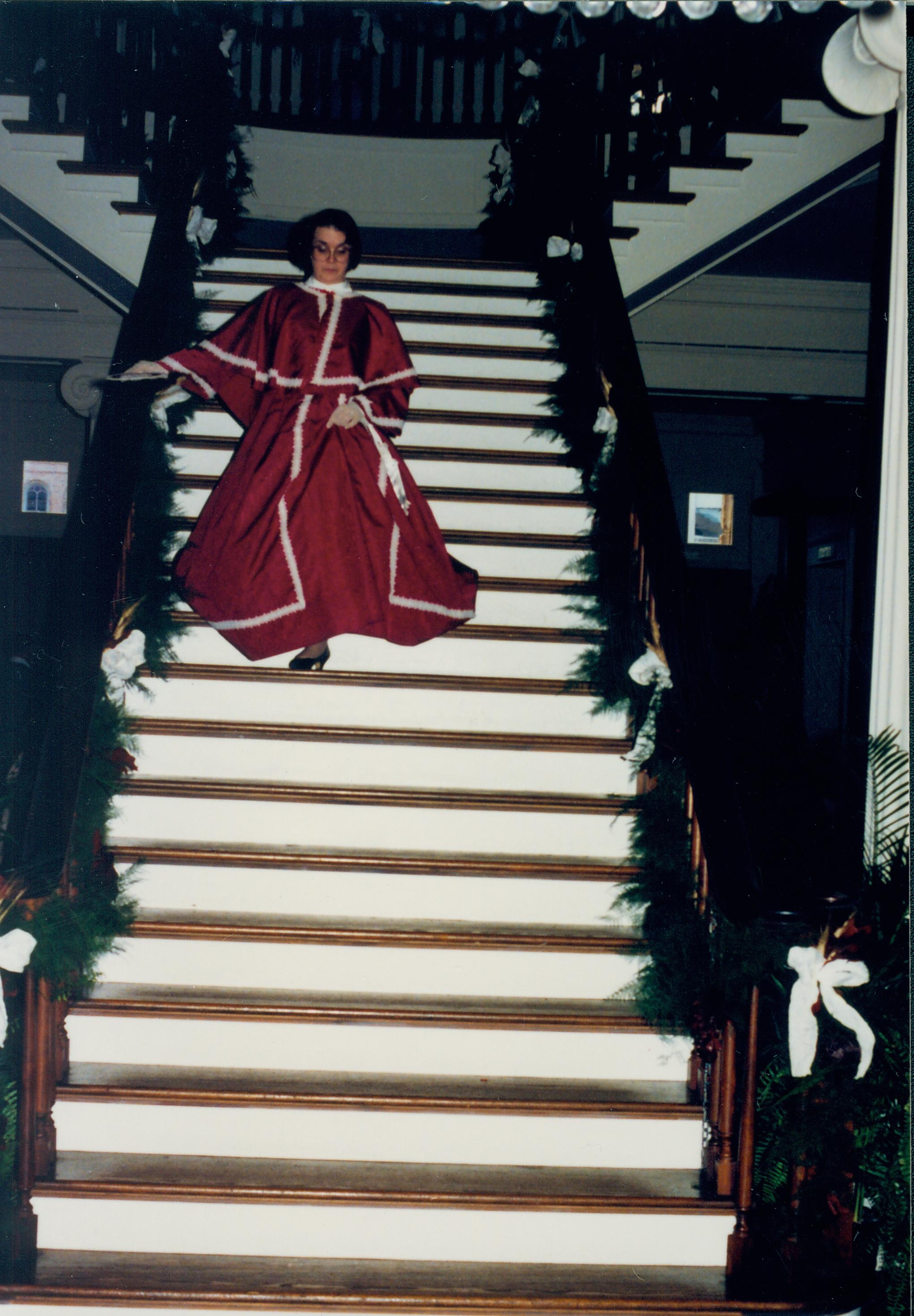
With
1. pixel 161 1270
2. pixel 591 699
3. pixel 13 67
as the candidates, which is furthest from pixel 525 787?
pixel 13 67

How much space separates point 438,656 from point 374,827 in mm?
656

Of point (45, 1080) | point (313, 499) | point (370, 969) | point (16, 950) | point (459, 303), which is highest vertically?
point (459, 303)

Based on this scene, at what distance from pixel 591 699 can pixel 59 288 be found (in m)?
4.76

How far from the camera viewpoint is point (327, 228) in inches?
127

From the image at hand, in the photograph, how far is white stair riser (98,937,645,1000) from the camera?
98.0 inches

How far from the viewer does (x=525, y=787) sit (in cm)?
294

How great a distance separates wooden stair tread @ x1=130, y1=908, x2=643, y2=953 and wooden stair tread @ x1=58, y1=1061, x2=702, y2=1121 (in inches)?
11.6

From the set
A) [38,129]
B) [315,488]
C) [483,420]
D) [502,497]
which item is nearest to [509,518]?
[502,497]

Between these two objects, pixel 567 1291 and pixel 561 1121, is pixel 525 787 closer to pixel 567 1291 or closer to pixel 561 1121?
pixel 561 1121

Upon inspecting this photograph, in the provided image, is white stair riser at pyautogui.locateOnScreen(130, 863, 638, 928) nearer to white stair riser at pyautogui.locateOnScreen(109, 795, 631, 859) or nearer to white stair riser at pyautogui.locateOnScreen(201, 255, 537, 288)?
white stair riser at pyautogui.locateOnScreen(109, 795, 631, 859)

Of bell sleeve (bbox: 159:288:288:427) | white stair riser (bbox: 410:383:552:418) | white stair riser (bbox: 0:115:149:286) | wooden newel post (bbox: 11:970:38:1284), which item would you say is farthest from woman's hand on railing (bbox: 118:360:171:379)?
wooden newel post (bbox: 11:970:38:1284)

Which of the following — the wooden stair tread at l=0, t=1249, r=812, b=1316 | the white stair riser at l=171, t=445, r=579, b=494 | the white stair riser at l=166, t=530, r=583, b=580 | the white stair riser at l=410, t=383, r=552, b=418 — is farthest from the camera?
the white stair riser at l=410, t=383, r=552, b=418

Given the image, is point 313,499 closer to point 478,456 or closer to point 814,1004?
point 478,456

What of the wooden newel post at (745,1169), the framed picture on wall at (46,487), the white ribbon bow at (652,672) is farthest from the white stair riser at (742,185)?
the framed picture on wall at (46,487)
